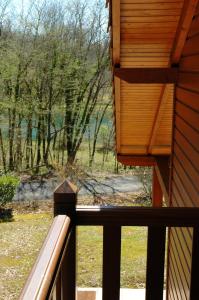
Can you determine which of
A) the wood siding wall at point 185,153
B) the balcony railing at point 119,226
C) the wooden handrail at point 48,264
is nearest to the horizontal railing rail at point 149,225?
the balcony railing at point 119,226

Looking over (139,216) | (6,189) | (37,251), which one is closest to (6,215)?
(6,189)

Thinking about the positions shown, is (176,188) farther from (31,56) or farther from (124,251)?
(31,56)

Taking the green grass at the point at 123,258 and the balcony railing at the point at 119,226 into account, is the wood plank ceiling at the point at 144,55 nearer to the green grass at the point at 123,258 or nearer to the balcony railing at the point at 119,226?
the balcony railing at the point at 119,226

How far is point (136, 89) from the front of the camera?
14.6 feet

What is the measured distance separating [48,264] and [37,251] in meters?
4.88

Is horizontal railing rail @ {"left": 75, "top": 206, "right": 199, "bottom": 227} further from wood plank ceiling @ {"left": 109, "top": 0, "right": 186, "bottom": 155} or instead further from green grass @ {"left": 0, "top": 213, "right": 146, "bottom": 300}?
green grass @ {"left": 0, "top": 213, "right": 146, "bottom": 300}

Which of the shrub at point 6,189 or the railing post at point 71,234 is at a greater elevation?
the railing post at point 71,234

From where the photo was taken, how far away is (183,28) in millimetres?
2947

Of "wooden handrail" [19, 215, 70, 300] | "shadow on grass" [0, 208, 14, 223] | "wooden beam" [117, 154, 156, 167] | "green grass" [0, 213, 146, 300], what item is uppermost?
"wooden handrail" [19, 215, 70, 300]

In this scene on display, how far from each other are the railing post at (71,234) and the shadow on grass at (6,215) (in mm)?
10164

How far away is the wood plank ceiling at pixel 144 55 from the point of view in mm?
2850

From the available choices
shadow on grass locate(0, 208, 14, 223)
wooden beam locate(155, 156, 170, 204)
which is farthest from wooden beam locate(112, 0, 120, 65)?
shadow on grass locate(0, 208, 14, 223)

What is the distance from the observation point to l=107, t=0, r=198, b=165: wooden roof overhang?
2824mm

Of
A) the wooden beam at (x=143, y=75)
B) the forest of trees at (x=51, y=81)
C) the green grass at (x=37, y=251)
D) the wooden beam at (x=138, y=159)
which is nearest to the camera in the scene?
the wooden beam at (x=143, y=75)
